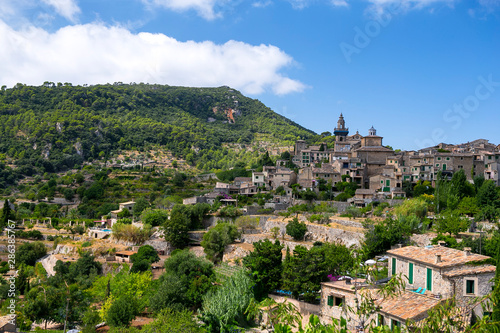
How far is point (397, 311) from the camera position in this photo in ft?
50.0

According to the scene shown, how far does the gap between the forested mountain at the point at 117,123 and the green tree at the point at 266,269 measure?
6908cm

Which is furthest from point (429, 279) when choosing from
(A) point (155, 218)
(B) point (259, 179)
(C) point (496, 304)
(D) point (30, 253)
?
(B) point (259, 179)

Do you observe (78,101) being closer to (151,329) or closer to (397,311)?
(151,329)

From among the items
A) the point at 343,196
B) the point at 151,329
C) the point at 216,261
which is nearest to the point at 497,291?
the point at 151,329

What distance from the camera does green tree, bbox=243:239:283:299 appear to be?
24995 mm

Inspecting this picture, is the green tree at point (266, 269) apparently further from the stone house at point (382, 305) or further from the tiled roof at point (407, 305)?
the tiled roof at point (407, 305)

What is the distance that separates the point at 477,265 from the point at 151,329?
46.8ft

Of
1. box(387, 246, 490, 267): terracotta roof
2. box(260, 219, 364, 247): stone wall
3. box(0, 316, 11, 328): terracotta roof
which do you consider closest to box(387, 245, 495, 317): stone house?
box(387, 246, 490, 267): terracotta roof

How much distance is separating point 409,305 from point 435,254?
360cm

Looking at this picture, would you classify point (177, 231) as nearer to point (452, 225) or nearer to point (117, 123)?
point (452, 225)

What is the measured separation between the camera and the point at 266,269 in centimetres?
2547

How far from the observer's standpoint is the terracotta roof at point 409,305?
48.7 ft

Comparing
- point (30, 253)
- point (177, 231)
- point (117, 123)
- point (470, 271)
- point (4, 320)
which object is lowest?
point (4, 320)

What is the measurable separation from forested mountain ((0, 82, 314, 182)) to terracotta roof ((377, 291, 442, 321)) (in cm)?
7953
